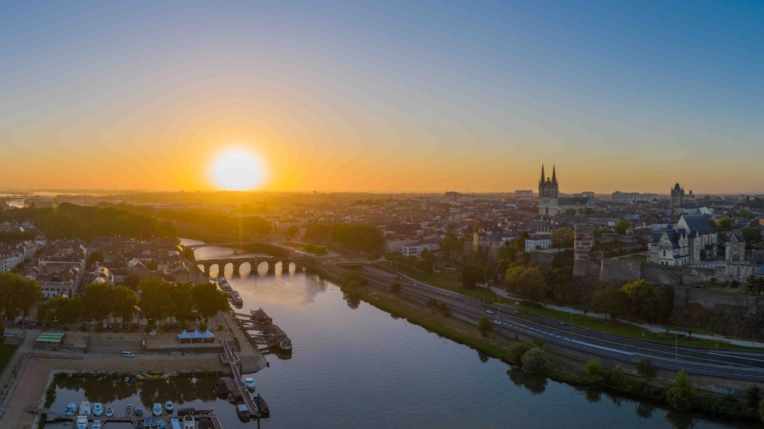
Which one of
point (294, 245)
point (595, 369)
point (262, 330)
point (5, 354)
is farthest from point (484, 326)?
point (294, 245)

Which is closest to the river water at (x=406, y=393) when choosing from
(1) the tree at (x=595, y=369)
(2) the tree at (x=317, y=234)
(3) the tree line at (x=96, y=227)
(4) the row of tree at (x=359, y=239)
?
(1) the tree at (x=595, y=369)

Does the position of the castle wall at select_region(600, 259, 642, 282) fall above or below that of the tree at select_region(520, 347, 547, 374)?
above

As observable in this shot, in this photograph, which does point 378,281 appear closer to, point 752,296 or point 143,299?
point 143,299

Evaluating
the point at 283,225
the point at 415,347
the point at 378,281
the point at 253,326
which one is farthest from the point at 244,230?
the point at 415,347

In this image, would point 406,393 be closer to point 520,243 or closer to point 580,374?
point 580,374

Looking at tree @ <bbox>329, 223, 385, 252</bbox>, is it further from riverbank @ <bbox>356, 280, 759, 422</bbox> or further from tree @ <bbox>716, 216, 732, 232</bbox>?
tree @ <bbox>716, 216, 732, 232</bbox>

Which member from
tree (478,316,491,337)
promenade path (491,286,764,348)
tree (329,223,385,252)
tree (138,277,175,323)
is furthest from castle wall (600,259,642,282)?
tree (329,223,385,252)
